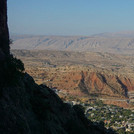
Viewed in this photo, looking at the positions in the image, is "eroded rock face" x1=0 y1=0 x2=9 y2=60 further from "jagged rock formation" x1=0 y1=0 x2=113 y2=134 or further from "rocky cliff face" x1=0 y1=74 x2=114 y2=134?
"rocky cliff face" x1=0 y1=74 x2=114 y2=134

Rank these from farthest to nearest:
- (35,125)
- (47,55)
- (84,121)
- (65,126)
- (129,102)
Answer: (47,55)
(129,102)
(84,121)
(65,126)
(35,125)

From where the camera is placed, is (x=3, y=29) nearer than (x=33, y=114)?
No

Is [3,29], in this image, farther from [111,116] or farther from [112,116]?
[112,116]

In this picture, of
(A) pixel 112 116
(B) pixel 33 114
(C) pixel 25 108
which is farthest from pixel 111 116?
(C) pixel 25 108

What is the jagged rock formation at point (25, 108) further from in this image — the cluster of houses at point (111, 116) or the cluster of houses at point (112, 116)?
the cluster of houses at point (112, 116)

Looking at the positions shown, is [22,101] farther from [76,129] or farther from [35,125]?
[76,129]

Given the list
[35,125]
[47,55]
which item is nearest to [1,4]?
[35,125]

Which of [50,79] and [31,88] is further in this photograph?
[50,79]

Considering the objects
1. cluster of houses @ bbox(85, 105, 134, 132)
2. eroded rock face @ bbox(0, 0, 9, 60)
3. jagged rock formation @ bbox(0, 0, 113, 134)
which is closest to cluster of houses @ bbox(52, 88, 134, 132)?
cluster of houses @ bbox(85, 105, 134, 132)
